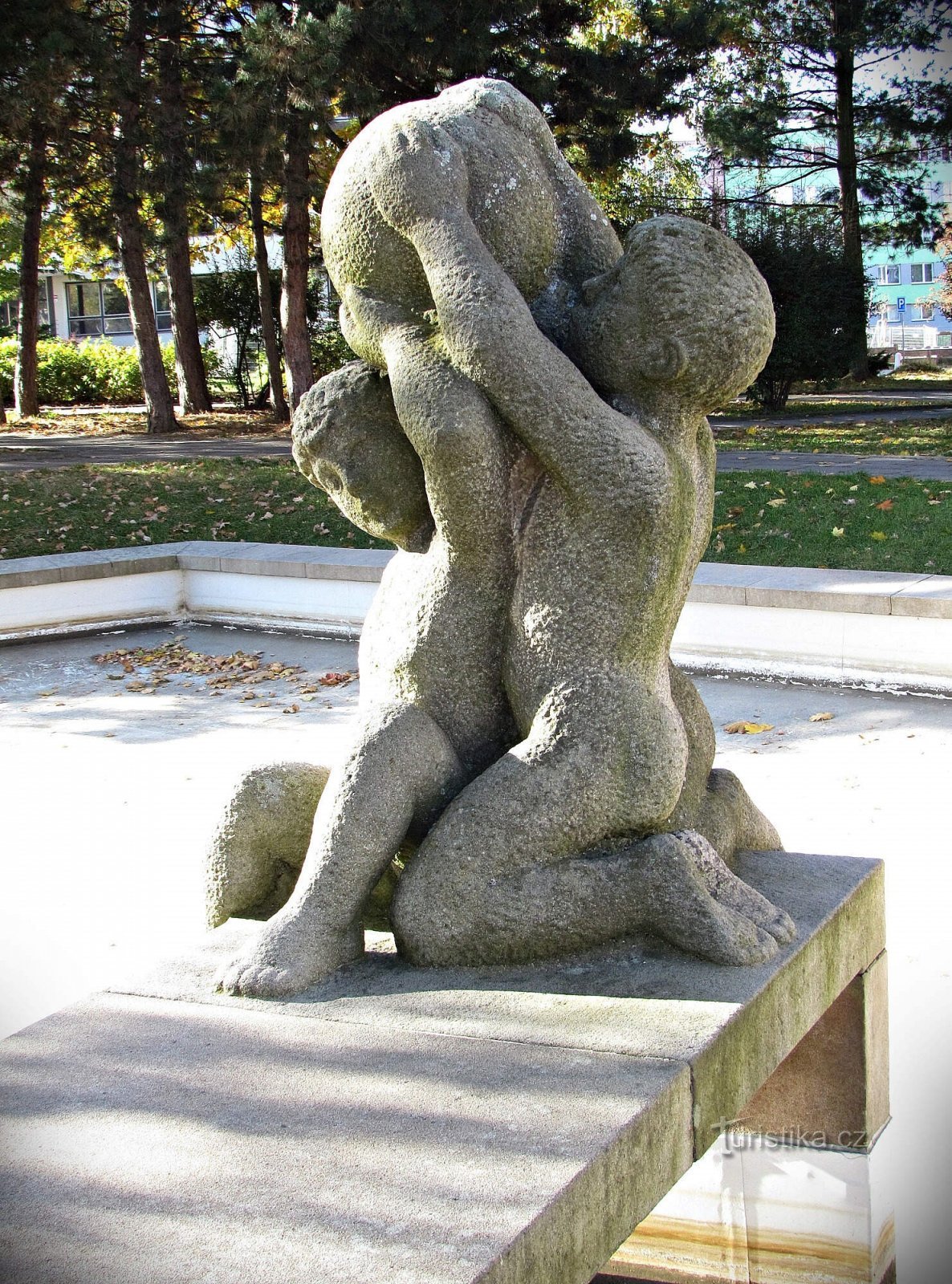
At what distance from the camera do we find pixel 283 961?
295 centimetres

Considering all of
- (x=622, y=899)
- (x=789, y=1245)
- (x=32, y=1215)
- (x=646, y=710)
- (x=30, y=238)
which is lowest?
(x=789, y=1245)

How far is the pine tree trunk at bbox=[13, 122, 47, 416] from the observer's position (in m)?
21.1

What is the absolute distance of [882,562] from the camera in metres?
9.23

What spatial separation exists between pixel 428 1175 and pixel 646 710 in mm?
1173

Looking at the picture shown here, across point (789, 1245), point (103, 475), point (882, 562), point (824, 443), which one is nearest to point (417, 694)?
point (789, 1245)

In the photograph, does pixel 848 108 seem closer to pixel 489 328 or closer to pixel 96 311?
pixel 489 328

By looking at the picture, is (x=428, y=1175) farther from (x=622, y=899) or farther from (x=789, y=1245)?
(x=789, y=1245)

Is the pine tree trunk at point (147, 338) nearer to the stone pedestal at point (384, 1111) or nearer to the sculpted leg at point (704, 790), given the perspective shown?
the sculpted leg at point (704, 790)

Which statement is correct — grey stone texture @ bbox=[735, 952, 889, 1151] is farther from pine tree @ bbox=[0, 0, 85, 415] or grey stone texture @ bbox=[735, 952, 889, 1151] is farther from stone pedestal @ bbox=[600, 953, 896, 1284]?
pine tree @ bbox=[0, 0, 85, 415]

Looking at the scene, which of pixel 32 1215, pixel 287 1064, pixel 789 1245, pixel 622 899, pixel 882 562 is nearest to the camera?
pixel 32 1215

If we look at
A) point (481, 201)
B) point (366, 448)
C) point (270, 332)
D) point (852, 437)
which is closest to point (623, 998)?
point (366, 448)

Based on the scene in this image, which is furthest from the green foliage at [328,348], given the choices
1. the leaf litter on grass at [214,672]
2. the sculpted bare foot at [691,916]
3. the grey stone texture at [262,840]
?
the sculpted bare foot at [691,916]

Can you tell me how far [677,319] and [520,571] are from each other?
0.65m

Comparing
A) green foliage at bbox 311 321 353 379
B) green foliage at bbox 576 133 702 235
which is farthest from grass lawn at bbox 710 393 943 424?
green foliage at bbox 311 321 353 379
